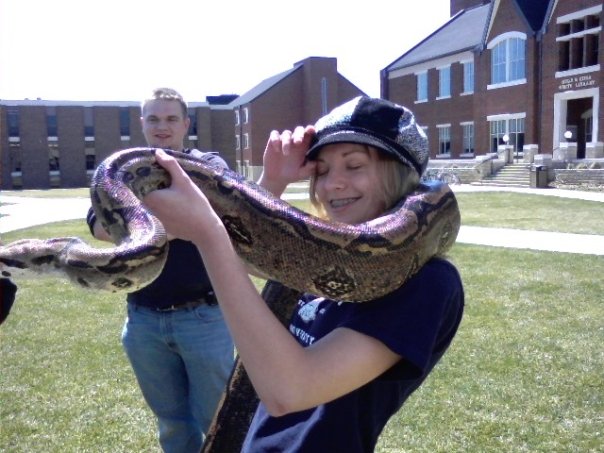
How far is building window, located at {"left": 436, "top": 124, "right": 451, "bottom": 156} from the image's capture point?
49469mm

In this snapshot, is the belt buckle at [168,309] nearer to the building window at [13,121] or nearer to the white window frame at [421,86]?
the white window frame at [421,86]

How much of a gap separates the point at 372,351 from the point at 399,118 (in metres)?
1.02

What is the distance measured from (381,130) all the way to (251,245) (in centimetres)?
84

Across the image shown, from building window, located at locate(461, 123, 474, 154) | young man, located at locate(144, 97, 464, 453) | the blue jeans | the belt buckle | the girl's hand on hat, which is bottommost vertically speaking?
the blue jeans

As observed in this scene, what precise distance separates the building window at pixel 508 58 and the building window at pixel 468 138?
4456 millimetres

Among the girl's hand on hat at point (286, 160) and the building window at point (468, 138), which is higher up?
the building window at point (468, 138)

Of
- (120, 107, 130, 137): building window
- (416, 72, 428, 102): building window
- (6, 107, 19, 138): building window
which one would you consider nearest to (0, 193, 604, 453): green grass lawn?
(416, 72, 428, 102): building window

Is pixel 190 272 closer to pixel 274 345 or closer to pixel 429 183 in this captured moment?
pixel 429 183

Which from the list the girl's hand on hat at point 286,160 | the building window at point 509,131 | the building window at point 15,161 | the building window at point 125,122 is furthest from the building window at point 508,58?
the building window at point 15,161

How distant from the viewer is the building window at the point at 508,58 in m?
41.9

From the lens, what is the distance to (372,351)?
2.13 meters

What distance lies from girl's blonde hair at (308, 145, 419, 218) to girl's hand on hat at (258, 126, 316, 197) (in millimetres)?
496

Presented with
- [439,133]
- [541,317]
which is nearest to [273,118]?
[439,133]

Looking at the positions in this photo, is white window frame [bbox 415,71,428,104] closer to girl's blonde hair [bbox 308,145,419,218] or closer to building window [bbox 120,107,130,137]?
building window [bbox 120,107,130,137]
